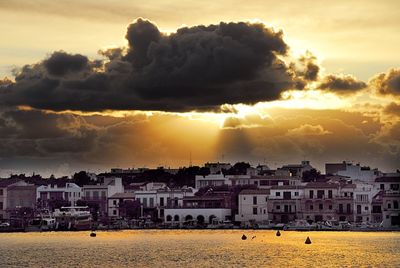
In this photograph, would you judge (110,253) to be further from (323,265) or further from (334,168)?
(334,168)

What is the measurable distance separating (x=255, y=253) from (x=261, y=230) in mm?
43169

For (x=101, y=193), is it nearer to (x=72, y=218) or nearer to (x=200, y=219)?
(x=72, y=218)

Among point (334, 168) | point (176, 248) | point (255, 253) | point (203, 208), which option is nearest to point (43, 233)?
point (203, 208)

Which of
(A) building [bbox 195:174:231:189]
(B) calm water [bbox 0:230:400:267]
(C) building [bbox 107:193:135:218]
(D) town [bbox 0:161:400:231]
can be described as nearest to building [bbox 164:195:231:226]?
(D) town [bbox 0:161:400:231]

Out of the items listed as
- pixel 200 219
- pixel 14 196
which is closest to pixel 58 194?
pixel 14 196

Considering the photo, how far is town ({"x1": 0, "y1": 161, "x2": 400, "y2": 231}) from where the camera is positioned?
435 feet

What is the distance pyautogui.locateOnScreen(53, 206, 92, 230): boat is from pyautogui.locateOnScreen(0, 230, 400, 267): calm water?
568 inches

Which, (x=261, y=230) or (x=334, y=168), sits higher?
(x=334, y=168)

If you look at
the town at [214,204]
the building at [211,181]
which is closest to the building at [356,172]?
the town at [214,204]

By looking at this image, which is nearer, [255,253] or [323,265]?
[323,265]

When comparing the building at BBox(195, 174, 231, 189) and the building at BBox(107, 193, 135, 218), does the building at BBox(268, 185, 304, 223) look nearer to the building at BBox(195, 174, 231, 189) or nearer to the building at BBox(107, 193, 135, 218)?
the building at BBox(195, 174, 231, 189)

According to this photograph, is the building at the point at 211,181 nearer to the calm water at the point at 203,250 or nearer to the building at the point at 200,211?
the building at the point at 200,211

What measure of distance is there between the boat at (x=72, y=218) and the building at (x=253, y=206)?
22.1 metres

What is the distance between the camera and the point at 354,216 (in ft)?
437
